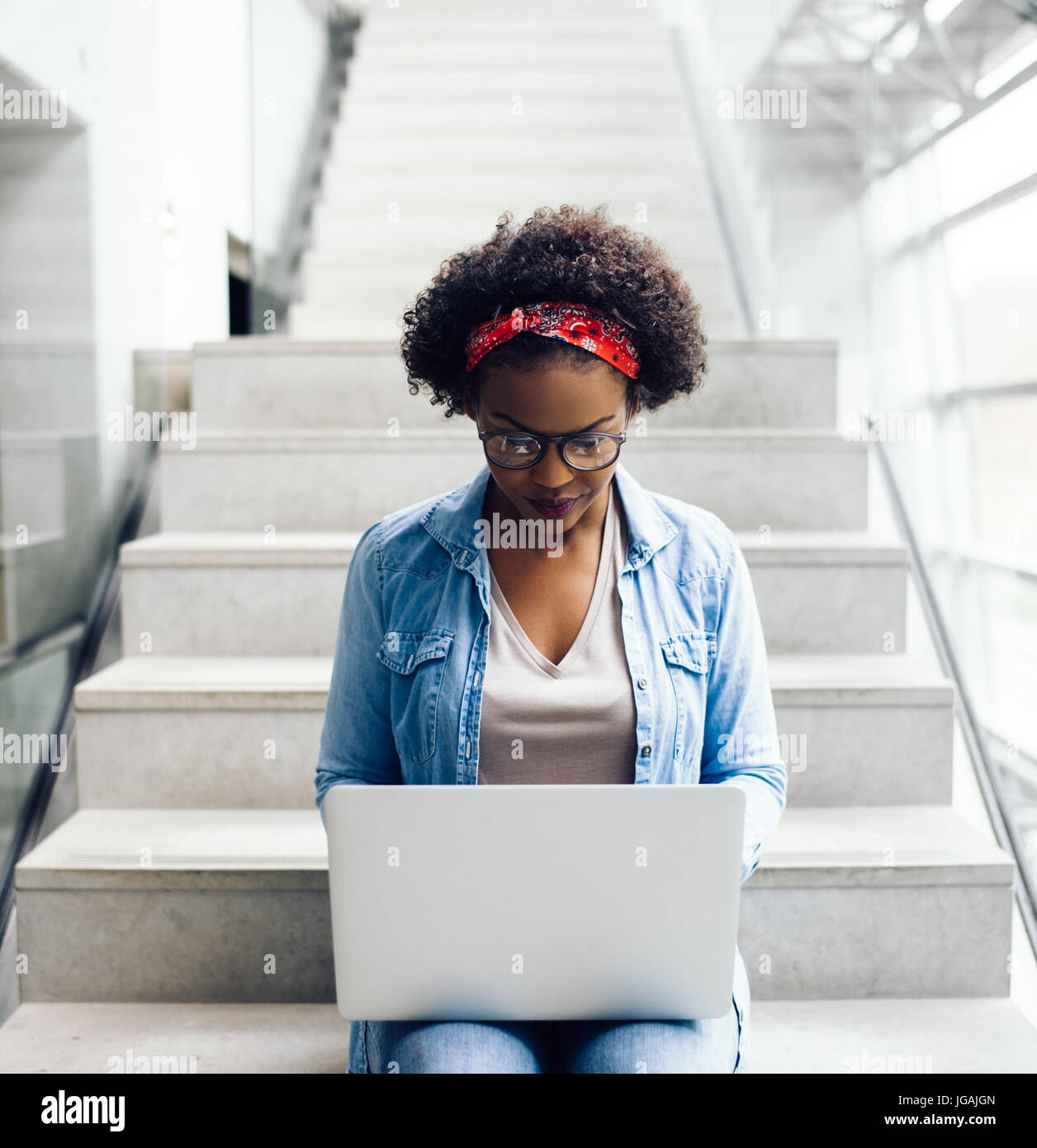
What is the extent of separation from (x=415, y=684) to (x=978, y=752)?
106cm

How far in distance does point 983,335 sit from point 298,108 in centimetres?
245

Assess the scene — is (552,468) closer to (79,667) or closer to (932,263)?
(79,667)

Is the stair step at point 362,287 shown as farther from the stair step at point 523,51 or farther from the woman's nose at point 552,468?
the woman's nose at point 552,468

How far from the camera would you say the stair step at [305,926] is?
4.51 ft

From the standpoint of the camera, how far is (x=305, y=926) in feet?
4.57

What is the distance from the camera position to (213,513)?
194 centimetres

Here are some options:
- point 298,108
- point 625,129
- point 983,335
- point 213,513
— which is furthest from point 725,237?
point 213,513

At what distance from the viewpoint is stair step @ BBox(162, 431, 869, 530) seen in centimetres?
191

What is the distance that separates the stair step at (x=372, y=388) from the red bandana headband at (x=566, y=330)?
110cm

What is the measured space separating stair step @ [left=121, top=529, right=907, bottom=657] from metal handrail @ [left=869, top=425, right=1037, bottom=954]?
11cm
